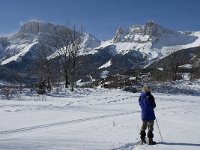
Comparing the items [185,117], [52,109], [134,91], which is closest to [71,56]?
[134,91]

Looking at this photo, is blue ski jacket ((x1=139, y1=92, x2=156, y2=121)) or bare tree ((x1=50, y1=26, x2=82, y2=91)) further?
bare tree ((x1=50, y1=26, x2=82, y2=91))

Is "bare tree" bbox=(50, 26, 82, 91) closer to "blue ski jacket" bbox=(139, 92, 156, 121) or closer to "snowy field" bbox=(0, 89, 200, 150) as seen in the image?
"snowy field" bbox=(0, 89, 200, 150)

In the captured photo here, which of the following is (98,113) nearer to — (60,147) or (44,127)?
(44,127)

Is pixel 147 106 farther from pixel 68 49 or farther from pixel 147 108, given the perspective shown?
pixel 68 49

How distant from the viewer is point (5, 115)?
21.8m

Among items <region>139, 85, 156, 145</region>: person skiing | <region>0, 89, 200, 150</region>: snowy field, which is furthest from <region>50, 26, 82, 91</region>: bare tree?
<region>139, 85, 156, 145</region>: person skiing

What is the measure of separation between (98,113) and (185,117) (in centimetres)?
461


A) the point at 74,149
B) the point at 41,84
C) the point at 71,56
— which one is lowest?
the point at 74,149

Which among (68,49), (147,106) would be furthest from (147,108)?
(68,49)

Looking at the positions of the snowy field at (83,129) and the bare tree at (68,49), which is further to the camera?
the bare tree at (68,49)

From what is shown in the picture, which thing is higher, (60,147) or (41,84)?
(41,84)

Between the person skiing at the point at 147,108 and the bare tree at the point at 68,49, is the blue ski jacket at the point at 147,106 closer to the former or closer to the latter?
the person skiing at the point at 147,108

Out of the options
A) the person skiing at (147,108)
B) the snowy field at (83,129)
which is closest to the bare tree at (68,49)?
the snowy field at (83,129)

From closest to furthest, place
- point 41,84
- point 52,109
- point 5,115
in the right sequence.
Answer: point 5,115, point 52,109, point 41,84
